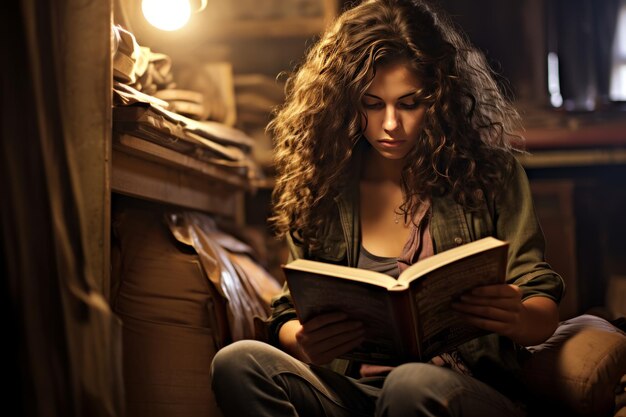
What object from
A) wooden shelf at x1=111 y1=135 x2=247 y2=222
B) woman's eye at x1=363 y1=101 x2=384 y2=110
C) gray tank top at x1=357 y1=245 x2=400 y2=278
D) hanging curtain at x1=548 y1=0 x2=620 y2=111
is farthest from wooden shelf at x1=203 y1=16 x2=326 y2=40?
gray tank top at x1=357 y1=245 x2=400 y2=278

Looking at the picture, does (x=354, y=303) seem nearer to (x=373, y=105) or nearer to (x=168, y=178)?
(x=373, y=105)

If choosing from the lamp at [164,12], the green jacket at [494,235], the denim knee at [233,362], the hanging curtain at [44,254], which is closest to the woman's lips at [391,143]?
the green jacket at [494,235]

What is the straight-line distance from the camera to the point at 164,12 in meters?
Result: 2.10

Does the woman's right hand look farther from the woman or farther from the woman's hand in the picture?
the woman's hand

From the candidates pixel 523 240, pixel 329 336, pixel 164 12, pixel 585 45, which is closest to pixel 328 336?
pixel 329 336

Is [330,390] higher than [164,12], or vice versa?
[164,12]

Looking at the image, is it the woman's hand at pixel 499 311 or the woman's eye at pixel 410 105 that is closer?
the woman's hand at pixel 499 311

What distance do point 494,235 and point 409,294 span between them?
0.43m

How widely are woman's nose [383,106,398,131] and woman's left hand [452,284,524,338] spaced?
394 mm

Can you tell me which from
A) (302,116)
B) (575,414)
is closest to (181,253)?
(302,116)

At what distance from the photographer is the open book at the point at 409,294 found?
1.14m

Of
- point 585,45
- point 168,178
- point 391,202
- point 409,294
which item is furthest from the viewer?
point 585,45

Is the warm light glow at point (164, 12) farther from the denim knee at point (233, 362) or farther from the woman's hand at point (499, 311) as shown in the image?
the woman's hand at point (499, 311)

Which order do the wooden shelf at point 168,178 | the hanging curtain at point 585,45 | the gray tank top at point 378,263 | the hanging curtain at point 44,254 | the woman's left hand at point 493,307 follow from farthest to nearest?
the hanging curtain at point 585,45
the wooden shelf at point 168,178
the gray tank top at point 378,263
the woman's left hand at point 493,307
the hanging curtain at point 44,254
